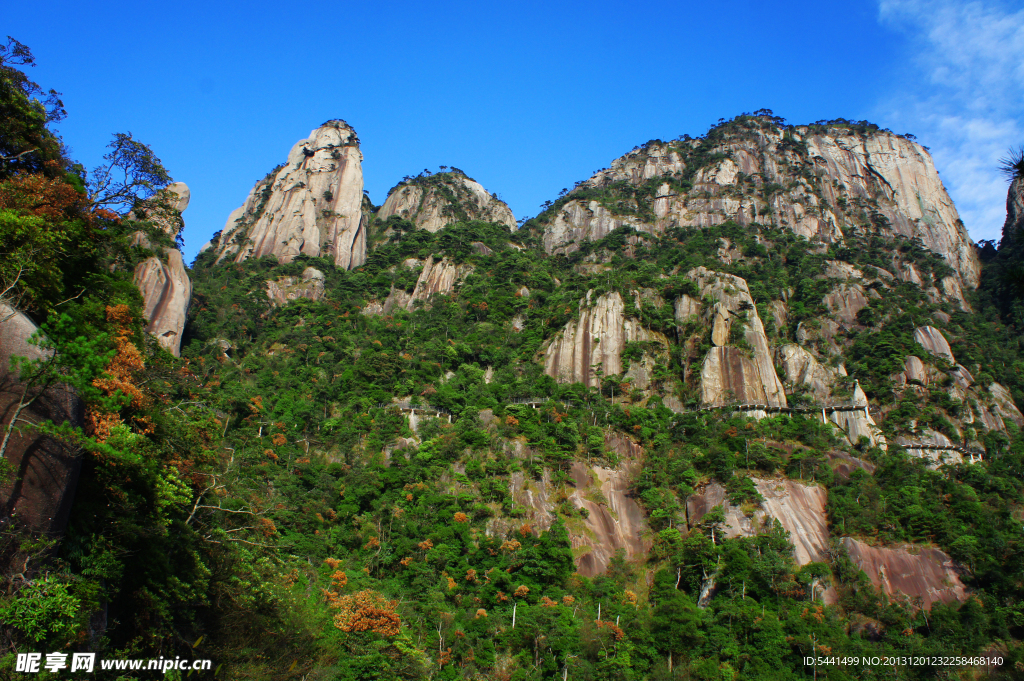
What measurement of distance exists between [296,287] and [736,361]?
147 feet

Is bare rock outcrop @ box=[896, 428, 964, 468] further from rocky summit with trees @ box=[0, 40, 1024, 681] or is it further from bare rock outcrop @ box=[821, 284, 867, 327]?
bare rock outcrop @ box=[821, 284, 867, 327]

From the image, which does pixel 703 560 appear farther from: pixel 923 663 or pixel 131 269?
pixel 131 269

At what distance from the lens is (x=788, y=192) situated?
86.6 metres

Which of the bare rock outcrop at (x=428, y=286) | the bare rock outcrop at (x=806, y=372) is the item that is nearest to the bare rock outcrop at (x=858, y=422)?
the bare rock outcrop at (x=806, y=372)

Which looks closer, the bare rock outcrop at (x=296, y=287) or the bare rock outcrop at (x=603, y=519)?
the bare rock outcrop at (x=603, y=519)

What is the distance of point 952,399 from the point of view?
49.2 m

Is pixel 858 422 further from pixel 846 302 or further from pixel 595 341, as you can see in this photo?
pixel 595 341

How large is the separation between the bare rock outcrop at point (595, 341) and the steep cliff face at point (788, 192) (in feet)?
112

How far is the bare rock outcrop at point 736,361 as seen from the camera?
1861 inches

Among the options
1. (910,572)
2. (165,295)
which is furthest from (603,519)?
(165,295)

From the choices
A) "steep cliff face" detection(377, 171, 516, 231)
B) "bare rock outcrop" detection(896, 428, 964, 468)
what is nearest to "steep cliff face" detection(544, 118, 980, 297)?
"steep cliff face" detection(377, 171, 516, 231)

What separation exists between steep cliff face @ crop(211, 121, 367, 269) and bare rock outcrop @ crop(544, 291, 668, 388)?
3383 cm

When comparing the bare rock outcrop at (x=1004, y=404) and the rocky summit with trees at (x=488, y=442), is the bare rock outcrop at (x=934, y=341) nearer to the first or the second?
the rocky summit with trees at (x=488, y=442)

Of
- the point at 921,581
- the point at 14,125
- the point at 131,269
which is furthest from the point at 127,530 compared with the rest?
the point at 921,581
